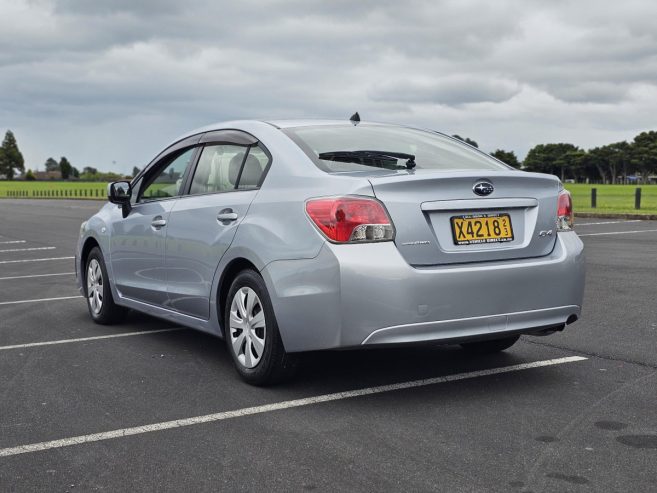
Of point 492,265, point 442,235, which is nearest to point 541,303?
point 492,265

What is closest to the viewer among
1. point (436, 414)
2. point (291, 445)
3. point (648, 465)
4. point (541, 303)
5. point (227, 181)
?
point (648, 465)

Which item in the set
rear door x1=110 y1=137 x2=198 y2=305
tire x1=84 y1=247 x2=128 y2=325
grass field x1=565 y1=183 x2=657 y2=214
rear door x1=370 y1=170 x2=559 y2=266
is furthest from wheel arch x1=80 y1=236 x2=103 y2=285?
grass field x1=565 y1=183 x2=657 y2=214

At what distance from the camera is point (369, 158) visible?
17.6 ft

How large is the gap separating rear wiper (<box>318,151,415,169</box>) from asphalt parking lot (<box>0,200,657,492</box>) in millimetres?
1215

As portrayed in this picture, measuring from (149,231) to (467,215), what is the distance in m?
2.77

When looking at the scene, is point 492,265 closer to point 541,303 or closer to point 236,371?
point 541,303

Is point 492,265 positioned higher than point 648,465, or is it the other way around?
point 492,265

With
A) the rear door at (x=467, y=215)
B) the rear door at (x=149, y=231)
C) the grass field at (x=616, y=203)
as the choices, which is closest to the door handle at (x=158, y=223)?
the rear door at (x=149, y=231)

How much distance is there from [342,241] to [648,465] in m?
1.85

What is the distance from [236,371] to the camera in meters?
5.69

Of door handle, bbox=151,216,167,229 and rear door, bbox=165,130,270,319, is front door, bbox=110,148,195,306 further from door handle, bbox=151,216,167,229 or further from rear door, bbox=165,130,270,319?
rear door, bbox=165,130,270,319

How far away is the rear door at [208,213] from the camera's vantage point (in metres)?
5.54

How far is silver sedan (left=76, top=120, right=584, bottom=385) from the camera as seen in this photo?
15.3ft

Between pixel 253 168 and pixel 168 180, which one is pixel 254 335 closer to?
pixel 253 168
